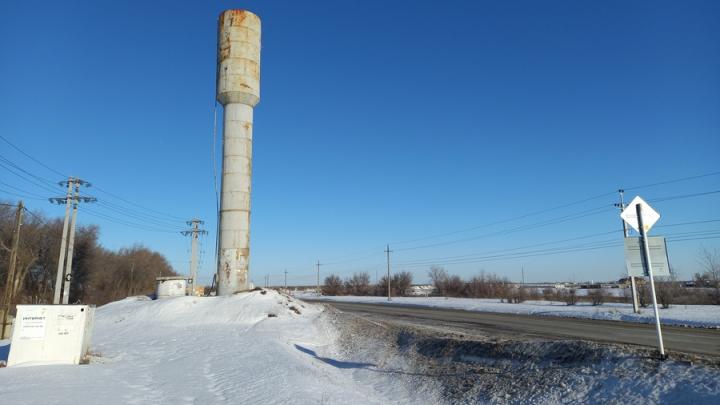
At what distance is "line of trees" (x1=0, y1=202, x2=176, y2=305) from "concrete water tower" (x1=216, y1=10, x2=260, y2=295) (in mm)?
25059

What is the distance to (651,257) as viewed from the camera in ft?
28.5

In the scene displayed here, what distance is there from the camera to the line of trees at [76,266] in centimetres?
4688

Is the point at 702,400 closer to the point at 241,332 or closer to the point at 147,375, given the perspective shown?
the point at 147,375

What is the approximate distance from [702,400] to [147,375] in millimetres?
10518

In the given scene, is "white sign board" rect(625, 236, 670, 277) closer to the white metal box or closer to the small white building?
the white metal box

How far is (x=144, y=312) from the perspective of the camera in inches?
885

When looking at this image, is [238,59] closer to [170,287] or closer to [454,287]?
[170,287]

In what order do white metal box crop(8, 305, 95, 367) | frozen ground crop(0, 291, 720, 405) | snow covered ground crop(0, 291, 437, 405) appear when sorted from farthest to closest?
white metal box crop(8, 305, 95, 367), snow covered ground crop(0, 291, 437, 405), frozen ground crop(0, 291, 720, 405)

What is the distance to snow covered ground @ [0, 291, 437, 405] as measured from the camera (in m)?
8.05

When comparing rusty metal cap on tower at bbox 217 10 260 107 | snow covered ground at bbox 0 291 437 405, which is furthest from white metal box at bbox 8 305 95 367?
rusty metal cap on tower at bbox 217 10 260 107

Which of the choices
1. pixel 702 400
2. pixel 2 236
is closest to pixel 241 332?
pixel 702 400

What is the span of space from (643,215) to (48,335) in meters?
13.8

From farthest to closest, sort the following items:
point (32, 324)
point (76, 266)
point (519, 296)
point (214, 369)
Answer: point (76, 266), point (519, 296), point (214, 369), point (32, 324)

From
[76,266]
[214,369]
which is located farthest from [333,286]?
[214,369]
